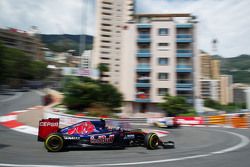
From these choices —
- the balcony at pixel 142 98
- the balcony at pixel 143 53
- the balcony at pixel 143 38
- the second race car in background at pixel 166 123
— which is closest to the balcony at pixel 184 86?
the balcony at pixel 142 98

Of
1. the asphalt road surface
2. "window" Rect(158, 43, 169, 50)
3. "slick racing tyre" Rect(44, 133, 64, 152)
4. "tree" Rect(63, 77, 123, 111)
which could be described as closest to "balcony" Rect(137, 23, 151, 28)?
"window" Rect(158, 43, 169, 50)

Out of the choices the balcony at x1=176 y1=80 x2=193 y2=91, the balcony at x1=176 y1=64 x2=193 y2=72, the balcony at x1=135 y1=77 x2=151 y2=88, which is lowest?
the balcony at x1=176 y1=80 x2=193 y2=91

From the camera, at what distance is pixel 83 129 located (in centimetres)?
945

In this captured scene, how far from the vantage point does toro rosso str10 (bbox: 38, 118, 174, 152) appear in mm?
8822

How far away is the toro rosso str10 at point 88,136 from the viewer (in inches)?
347

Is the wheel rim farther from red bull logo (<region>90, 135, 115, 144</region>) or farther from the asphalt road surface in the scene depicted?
red bull logo (<region>90, 135, 115, 144</region>)

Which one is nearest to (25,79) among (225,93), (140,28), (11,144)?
(140,28)

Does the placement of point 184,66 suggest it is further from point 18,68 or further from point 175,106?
point 18,68

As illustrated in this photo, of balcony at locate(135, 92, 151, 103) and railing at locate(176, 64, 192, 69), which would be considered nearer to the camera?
balcony at locate(135, 92, 151, 103)

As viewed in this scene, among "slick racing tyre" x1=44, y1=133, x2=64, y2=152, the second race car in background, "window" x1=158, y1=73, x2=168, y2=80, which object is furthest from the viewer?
"window" x1=158, y1=73, x2=168, y2=80

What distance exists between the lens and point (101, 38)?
87188mm

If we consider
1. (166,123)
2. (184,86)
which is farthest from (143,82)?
(166,123)

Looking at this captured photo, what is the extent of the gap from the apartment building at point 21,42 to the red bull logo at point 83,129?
96.0m

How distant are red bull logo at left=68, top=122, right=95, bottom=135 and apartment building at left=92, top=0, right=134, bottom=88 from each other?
73.8m
